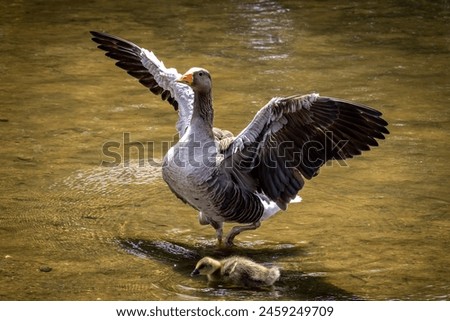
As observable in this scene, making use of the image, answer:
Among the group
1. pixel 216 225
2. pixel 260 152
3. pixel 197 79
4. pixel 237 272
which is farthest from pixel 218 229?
pixel 197 79

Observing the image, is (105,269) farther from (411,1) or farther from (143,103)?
(411,1)

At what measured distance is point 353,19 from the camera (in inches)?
474

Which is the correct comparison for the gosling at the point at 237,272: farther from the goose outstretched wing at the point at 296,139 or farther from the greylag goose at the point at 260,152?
the goose outstretched wing at the point at 296,139

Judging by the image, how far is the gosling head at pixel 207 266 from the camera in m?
5.38

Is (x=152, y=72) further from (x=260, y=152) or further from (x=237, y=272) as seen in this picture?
(x=237, y=272)

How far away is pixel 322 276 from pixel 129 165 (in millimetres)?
2336

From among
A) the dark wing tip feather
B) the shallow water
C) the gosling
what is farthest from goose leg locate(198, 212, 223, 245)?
the dark wing tip feather

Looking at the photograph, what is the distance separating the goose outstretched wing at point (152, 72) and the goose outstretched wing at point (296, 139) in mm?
735

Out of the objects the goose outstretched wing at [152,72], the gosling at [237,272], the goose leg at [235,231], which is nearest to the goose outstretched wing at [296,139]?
the goose leg at [235,231]

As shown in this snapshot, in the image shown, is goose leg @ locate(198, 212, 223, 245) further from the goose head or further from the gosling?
the goose head

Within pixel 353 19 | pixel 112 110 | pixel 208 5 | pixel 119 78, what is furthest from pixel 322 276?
pixel 208 5

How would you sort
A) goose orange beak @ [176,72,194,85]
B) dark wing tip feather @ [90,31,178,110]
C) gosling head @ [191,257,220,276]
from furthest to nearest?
dark wing tip feather @ [90,31,178,110], goose orange beak @ [176,72,194,85], gosling head @ [191,257,220,276]

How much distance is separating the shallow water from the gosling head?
3.3 inches

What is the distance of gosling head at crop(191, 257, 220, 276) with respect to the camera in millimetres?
5375
